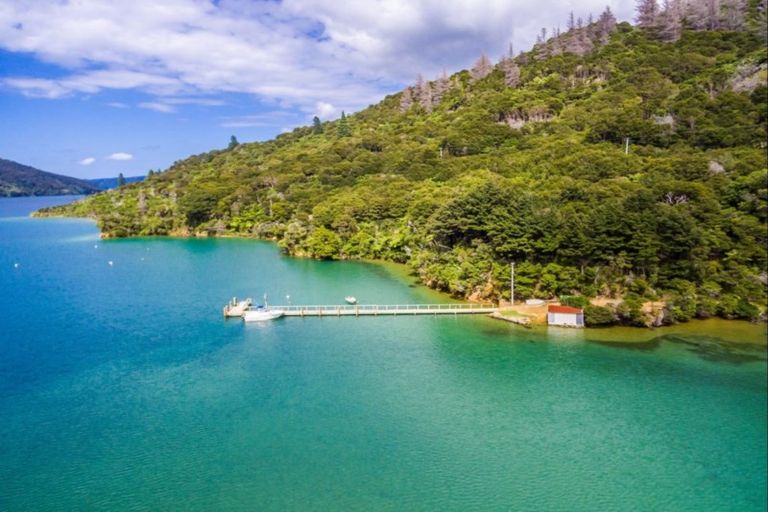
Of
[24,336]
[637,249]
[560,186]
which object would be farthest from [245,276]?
[637,249]

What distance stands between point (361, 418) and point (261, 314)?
1502cm

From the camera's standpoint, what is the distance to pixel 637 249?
2845cm

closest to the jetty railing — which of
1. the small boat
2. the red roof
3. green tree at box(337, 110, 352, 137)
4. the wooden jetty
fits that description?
the wooden jetty

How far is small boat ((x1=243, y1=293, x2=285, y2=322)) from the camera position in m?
33.0

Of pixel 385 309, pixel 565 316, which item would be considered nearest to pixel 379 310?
pixel 385 309

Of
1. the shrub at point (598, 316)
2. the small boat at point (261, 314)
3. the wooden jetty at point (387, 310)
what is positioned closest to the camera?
the shrub at point (598, 316)

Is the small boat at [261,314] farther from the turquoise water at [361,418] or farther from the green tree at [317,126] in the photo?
the green tree at [317,126]

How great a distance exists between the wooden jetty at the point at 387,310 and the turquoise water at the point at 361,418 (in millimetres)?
1126

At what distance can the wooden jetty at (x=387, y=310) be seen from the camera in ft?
111

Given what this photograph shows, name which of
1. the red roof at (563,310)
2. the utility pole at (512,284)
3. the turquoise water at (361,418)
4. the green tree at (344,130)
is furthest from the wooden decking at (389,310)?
the green tree at (344,130)

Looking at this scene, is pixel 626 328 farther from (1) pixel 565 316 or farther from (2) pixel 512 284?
(2) pixel 512 284

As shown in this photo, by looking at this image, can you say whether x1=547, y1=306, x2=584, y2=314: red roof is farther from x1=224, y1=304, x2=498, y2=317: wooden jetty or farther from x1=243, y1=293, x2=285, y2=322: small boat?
x1=243, y1=293, x2=285, y2=322: small boat

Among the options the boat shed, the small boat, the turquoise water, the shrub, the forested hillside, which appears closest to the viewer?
the turquoise water

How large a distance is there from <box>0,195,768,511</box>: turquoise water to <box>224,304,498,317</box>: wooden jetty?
3.70 feet
